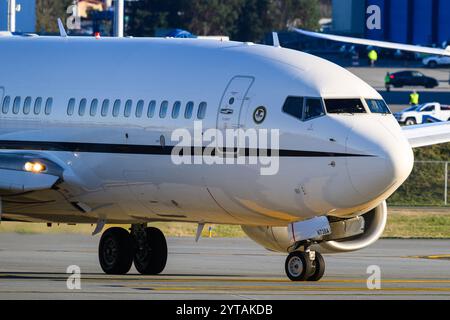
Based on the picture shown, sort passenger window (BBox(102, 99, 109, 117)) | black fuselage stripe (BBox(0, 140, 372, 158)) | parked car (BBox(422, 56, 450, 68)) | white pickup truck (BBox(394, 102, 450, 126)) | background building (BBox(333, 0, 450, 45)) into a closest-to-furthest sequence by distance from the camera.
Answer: black fuselage stripe (BBox(0, 140, 372, 158))
passenger window (BBox(102, 99, 109, 117))
white pickup truck (BBox(394, 102, 450, 126))
background building (BBox(333, 0, 450, 45))
parked car (BBox(422, 56, 450, 68))

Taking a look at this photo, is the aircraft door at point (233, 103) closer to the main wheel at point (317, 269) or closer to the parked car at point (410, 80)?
the main wheel at point (317, 269)

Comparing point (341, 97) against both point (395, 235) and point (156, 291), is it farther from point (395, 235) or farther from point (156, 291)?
point (395, 235)

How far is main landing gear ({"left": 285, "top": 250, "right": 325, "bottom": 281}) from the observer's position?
26484mm

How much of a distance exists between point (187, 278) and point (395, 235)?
18872mm


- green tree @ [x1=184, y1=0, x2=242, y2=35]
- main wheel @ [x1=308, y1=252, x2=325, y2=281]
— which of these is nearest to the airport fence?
main wheel @ [x1=308, y1=252, x2=325, y2=281]

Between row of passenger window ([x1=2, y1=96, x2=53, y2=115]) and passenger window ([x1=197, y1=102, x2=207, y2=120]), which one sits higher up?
passenger window ([x1=197, y1=102, x2=207, y2=120])

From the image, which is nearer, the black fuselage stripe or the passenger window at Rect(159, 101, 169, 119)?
the black fuselage stripe

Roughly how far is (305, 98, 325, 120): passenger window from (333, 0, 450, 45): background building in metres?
68.2

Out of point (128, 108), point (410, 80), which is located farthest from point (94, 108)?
point (410, 80)

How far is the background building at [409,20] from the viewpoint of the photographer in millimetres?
95375

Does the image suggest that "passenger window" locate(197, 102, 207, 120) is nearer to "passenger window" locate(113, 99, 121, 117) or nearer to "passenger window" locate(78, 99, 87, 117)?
"passenger window" locate(113, 99, 121, 117)

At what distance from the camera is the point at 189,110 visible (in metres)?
26.7

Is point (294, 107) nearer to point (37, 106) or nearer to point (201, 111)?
point (201, 111)

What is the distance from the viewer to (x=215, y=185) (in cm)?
2617
